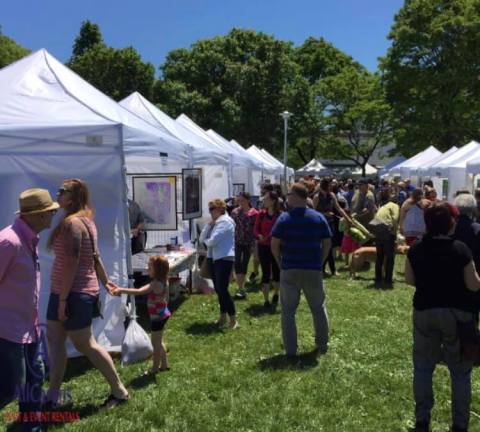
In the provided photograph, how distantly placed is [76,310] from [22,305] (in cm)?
78

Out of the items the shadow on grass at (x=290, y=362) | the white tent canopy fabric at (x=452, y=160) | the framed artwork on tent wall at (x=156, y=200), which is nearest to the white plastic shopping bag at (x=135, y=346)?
the shadow on grass at (x=290, y=362)

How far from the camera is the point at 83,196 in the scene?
4.05 m

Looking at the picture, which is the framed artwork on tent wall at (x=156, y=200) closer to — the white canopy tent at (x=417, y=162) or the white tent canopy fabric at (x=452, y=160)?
the white tent canopy fabric at (x=452, y=160)

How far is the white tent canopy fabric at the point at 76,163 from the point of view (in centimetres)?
531

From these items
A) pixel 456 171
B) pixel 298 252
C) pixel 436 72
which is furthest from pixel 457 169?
pixel 436 72

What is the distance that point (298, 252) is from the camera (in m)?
5.27

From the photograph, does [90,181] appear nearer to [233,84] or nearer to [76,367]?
[76,367]

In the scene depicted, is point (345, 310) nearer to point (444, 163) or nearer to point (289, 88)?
point (444, 163)

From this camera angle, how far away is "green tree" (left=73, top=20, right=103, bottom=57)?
137 ft

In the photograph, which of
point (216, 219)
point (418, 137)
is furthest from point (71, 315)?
point (418, 137)

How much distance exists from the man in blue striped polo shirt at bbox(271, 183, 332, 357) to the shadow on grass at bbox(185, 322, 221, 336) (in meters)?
1.36

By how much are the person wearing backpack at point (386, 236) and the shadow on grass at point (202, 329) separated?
3.68 metres

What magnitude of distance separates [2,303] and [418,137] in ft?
96.4

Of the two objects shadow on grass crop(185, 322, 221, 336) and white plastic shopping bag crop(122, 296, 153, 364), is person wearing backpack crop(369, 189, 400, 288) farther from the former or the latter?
white plastic shopping bag crop(122, 296, 153, 364)
